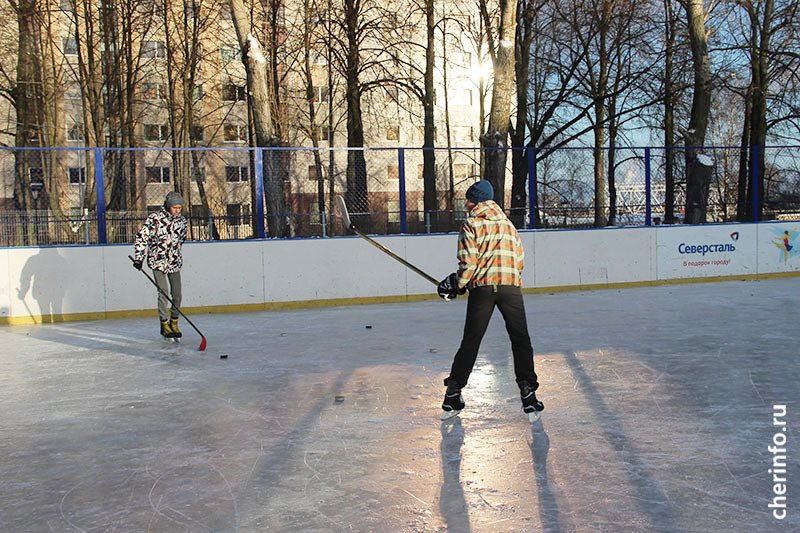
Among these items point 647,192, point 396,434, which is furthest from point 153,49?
point 396,434

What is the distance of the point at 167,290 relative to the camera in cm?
938

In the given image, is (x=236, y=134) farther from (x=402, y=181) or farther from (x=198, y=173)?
(x=402, y=181)

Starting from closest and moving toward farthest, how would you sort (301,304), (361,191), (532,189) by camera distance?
(301,304)
(532,189)
(361,191)

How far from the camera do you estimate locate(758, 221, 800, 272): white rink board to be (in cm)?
1582

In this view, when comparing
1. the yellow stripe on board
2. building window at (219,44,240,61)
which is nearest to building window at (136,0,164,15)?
building window at (219,44,240,61)

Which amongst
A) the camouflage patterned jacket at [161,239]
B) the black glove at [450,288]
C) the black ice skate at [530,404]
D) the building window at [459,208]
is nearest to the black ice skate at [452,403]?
the black ice skate at [530,404]

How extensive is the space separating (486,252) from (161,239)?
17.0 ft

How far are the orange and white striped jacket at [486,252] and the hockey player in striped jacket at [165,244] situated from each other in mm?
4933

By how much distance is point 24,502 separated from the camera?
3936 mm

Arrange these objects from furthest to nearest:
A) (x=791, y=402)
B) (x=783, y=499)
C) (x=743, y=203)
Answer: (x=743, y=203) < (x=791, y=402) < (x=783, y=499)

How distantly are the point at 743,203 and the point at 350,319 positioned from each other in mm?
9695

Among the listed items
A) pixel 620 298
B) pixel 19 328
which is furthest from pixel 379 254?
pixel 19 328

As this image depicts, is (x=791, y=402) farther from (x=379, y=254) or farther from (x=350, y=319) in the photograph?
(x=379, y=254)

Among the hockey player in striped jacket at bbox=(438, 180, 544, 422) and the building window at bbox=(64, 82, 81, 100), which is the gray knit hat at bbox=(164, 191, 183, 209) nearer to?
the hockey player in striped jacket at bbox=(438, 180, 544, 422)
